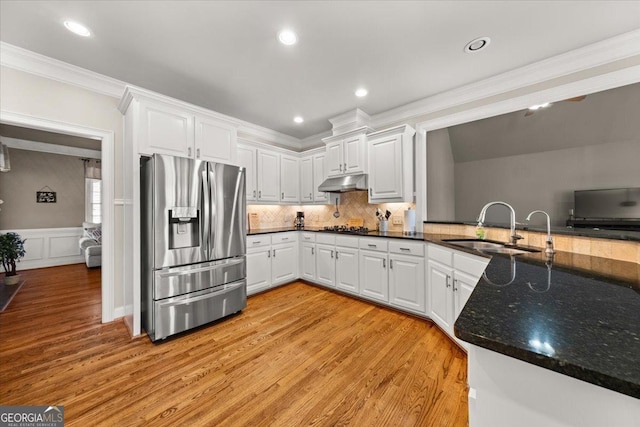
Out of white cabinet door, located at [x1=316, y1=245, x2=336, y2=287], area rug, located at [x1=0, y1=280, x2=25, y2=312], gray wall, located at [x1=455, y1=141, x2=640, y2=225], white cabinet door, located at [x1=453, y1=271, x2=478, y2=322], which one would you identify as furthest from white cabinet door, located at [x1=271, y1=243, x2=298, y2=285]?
area rug, located at [x1=0, y1=280, x2=25, y2=312]

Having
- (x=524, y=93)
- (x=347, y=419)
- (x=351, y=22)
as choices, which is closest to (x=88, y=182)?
(x=351, y=22)

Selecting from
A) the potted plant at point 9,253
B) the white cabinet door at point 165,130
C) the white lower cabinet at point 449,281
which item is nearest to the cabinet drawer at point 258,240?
the white cabinet door at point 165,130

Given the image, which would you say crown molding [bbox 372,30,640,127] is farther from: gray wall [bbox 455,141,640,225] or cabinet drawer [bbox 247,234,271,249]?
cabinet drawer [bbox 247,234,271,249]

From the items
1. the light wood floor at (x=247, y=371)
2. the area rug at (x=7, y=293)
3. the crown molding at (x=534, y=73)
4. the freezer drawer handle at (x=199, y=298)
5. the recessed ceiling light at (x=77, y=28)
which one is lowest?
the light wood floor at (x=247, y=371)

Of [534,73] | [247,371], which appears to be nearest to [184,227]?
[247,371]

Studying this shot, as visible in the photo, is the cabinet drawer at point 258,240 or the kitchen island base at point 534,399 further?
the cabinet drawer at point 258,240

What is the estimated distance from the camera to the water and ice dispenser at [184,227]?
2365 millimetres

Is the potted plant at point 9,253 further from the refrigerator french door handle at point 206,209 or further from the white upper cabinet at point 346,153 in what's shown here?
the white upper cabinet at point 346,153

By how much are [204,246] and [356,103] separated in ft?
9.00

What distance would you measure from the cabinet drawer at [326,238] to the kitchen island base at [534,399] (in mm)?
2979

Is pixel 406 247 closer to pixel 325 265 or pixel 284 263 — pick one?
pixel 325 265

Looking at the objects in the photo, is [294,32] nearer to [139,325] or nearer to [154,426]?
[154,426]

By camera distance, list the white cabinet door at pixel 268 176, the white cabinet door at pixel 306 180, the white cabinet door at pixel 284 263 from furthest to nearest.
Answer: the white cabinet door at pixel 306 180, the white cabinet door at pixel 268 176, the white cabinet door at pixel 284 263

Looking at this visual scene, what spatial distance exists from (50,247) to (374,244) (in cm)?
727
